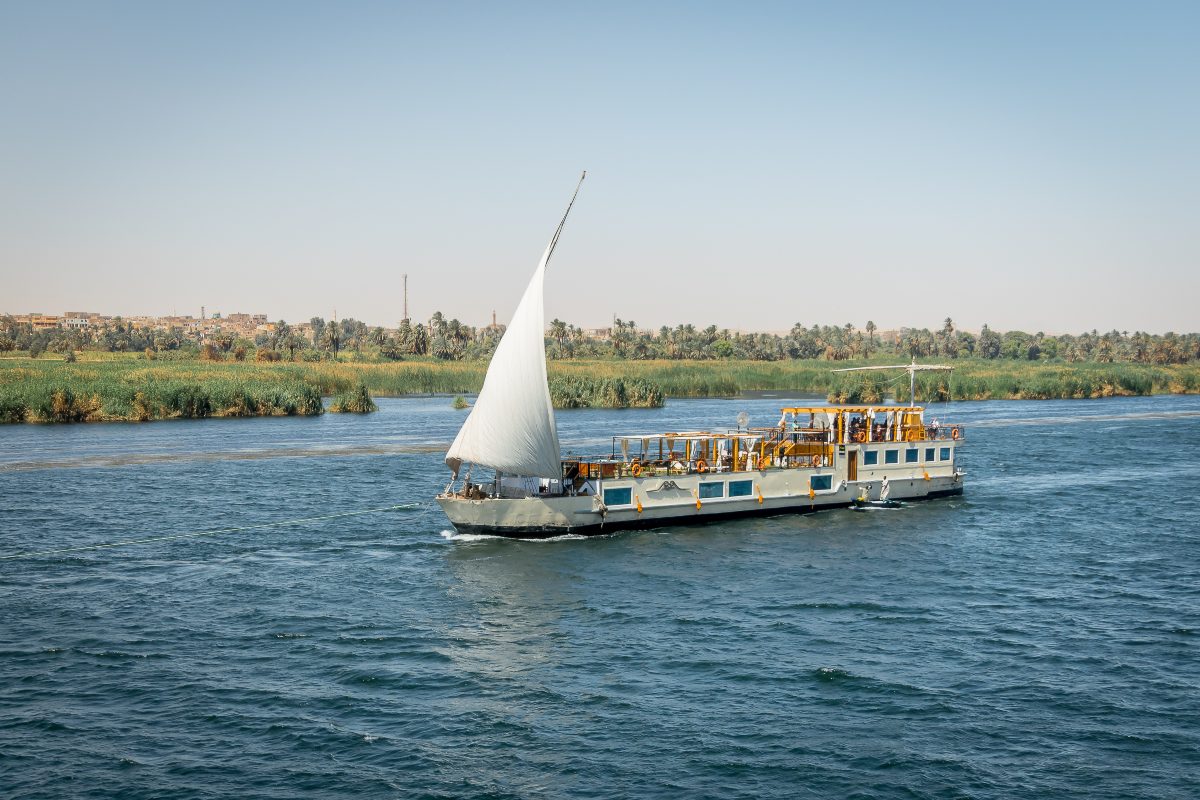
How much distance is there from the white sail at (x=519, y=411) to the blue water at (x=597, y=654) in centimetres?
376

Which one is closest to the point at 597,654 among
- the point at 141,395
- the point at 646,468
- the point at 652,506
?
the point at 652,506

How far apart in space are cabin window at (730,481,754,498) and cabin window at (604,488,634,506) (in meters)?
5.93

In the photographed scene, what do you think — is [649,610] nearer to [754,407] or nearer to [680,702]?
[680,702]

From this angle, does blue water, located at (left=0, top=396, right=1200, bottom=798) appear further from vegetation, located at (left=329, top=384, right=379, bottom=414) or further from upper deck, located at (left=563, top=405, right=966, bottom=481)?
vegetation, located at (left=329, top=384, right=379, bottom=414)

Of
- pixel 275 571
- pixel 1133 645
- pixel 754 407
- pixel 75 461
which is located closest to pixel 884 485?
pixel 1133 645

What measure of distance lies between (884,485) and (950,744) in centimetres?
3455

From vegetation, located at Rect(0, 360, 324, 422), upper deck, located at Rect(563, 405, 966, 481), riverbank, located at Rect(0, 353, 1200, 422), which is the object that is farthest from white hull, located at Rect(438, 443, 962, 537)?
vegetation, located at Rect(0, 360, 324, 422)

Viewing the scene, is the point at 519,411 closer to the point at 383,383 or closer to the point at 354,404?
the point at 354,404

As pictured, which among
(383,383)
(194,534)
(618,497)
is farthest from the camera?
(383,383)

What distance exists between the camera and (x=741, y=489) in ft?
174

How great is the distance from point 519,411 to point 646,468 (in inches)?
332

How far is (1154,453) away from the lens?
80500 millimetres

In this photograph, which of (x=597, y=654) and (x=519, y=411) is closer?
(x=597, y=654)

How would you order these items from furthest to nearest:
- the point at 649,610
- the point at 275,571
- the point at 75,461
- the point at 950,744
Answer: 1. the point at 75,461
2. the point at 275,571
3. the point at 649,610
4. the point at 950,744
